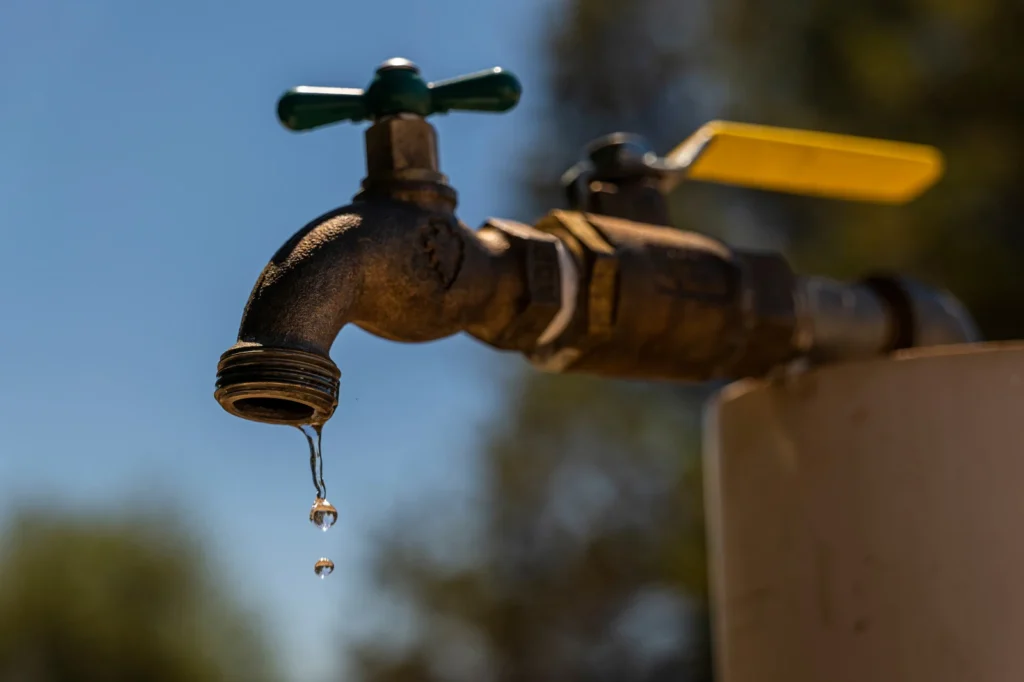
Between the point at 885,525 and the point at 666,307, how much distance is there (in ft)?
0.60

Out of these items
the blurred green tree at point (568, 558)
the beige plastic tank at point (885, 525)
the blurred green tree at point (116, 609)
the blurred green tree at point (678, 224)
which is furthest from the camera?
the blurred green tree at point (116, 609)

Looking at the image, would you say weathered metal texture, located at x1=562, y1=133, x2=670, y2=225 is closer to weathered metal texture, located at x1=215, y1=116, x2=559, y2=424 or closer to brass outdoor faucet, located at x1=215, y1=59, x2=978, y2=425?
brass outdoor faucet, located at x1=215, y1=59, x2=978, y2=425

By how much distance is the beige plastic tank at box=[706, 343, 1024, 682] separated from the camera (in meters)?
0.69

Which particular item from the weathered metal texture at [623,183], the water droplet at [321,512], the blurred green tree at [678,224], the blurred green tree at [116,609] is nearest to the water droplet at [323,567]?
the water droplet at [321,512]

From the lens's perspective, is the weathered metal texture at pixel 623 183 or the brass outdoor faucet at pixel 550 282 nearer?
the brass outdoor faucet at pixel 550 282

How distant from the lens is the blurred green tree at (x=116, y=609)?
3.62 meters

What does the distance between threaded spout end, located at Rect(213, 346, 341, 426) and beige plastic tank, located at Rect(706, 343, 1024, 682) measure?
13.3 inches

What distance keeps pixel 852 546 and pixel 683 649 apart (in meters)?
1.98

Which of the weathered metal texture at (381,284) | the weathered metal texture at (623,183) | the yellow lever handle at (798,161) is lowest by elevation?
the weathered metal texture at (381,284)

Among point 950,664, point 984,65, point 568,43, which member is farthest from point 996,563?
point 568,43

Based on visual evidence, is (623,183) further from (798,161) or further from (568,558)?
(568,558)

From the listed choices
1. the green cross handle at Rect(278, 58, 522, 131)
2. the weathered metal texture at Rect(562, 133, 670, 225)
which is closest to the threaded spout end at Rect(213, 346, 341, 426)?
the green cross handle at Rect(278, 58, 522, 131)

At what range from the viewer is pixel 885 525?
28.8 inches

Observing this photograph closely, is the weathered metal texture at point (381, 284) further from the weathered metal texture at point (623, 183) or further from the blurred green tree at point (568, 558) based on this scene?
the blurred green tree at point (568, 558)
